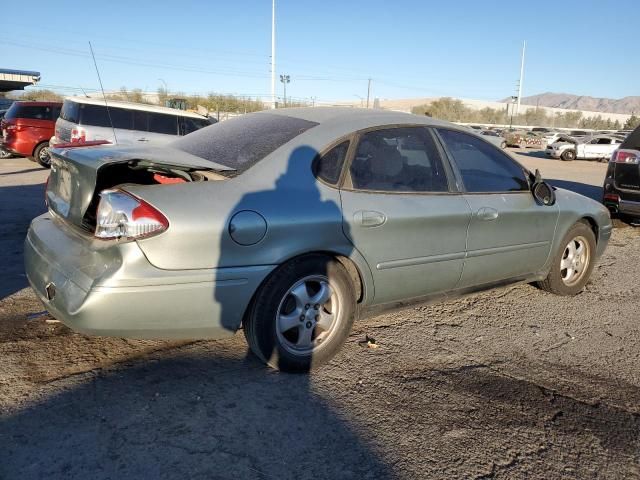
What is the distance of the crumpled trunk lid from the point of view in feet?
9.45

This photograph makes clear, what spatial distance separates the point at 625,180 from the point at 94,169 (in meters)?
7.42

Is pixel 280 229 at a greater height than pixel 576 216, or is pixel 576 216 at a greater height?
pixel 280 229

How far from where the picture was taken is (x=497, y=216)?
3961 mm

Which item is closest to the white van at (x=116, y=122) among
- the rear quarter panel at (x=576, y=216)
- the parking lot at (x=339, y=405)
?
the parking lot at (x=339, y=405)

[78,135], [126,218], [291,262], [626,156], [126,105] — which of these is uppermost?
[126,105]

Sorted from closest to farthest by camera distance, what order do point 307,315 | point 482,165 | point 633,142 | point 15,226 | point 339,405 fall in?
point 339,405, point 307,315, point 482,165, point 15,226, point 633,142

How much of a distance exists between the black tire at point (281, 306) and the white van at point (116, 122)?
900 cm

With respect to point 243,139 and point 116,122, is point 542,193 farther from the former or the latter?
point 116,122

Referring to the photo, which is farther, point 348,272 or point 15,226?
point 15,226

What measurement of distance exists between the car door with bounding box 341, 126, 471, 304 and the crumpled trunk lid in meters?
0.88

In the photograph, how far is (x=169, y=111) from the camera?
12.0 metres

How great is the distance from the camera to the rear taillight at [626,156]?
7.49m

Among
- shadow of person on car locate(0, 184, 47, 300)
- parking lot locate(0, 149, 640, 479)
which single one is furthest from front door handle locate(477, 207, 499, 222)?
shadow of person on car locate(0, 184, 47, 300)

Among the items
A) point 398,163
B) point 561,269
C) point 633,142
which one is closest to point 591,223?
point 561,269
